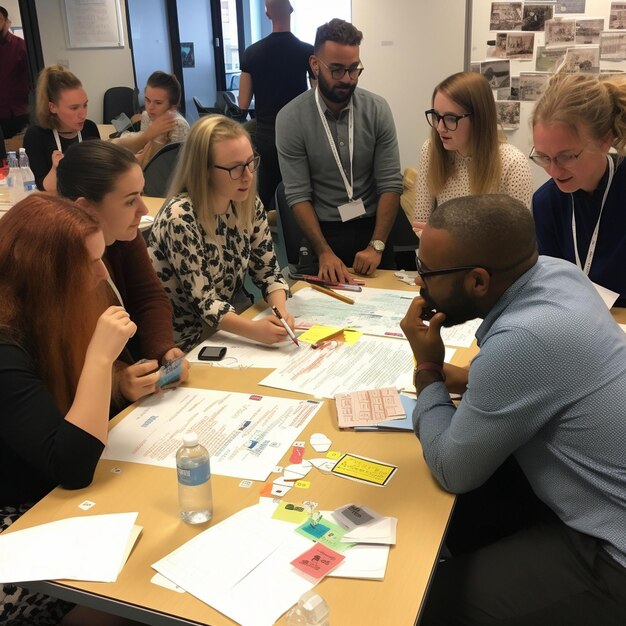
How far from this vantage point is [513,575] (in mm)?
1256

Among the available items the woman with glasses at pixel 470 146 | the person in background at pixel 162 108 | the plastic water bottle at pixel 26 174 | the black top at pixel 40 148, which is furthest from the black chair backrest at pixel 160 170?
the woman with glasses at pixel 470 146

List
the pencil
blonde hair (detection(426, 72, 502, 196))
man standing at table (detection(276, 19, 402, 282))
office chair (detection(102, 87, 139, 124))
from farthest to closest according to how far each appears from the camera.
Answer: office chair (detection(102, 87, 139, 124)), man standing at table (detection(276, 19, 402, 282)), blonde hair (detection(426, 72, 502, 196)), the pencil

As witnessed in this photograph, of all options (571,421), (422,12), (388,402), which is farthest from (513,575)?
(422,12)

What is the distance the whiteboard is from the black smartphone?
609cm

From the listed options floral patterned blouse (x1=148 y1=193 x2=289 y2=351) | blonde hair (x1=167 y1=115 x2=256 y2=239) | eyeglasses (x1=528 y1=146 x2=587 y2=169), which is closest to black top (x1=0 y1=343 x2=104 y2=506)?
floral patterned blouse (x1=148 y1=193 x2=289 y2=351)

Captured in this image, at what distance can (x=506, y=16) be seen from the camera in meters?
4.17

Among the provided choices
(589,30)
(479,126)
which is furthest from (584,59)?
(479,126)

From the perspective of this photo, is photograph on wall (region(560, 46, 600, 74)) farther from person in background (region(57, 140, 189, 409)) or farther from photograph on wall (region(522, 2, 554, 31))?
person in background (region(57, 140, 189, 409))

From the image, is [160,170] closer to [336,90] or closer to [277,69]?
[336,90]

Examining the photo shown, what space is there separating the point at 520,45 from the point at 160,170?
2.45 meters

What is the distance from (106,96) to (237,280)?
5.49m

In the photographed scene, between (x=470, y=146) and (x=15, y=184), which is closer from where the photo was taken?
(x=470, y=146)

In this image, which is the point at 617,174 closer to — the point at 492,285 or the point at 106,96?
the point at 492,285

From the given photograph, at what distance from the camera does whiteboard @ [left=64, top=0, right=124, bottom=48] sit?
22.2 ft
